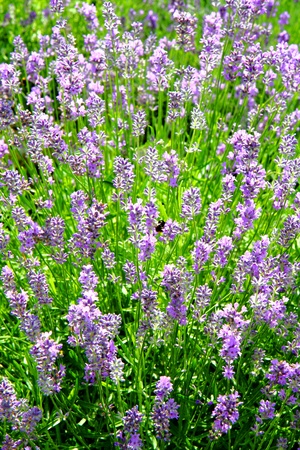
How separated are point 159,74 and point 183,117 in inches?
19.5

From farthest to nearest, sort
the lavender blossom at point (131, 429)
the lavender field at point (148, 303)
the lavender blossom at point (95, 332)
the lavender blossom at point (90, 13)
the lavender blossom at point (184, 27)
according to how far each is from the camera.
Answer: the lavender blossom at point (90, 13) → the lavender blossom at point (184, 27) → the lavender field at point (148, 303) → the lavender blossom at point (131, 429) → the lavender blossom at point (95, 332)

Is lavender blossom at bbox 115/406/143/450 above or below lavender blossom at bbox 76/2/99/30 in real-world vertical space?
below

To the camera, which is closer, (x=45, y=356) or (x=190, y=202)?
(x=45, y=356)

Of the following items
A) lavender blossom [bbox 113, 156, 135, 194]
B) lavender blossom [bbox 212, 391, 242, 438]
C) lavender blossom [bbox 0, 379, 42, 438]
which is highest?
lavender blossom [bbox 113, 156, 135, 194]

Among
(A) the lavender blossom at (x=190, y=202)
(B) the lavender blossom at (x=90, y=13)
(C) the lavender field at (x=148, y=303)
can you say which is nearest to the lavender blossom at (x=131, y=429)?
(C) the lavender field at (x=148, y=303)

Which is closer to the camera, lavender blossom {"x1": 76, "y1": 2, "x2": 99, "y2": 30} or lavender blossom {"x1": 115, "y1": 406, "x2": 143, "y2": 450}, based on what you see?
lavender blossom {"x1": 115, "y1": 406, "x2": 143, "y2": 450}

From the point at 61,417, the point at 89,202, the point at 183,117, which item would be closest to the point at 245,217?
the point at 89,202

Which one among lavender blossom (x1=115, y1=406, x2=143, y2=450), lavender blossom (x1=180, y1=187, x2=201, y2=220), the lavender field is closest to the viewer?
lavender blossom (x1=115, y1=406, x2=143, y2=450)

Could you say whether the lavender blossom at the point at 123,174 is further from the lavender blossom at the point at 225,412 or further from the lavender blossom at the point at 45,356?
the lavender blossom at the point at 225,412

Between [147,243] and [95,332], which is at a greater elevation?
[147,243]

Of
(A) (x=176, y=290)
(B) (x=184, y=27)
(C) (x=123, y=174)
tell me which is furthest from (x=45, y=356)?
(B) (x=184, y=27)

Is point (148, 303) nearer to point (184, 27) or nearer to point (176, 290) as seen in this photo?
point (176, 290)

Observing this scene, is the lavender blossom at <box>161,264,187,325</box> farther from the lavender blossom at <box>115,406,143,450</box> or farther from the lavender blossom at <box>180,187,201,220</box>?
the lavender blossom at <box>115,406,143,450</box>

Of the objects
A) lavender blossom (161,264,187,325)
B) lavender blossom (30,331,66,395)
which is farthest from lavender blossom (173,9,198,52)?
lavender blossom (30,331,66,395)
